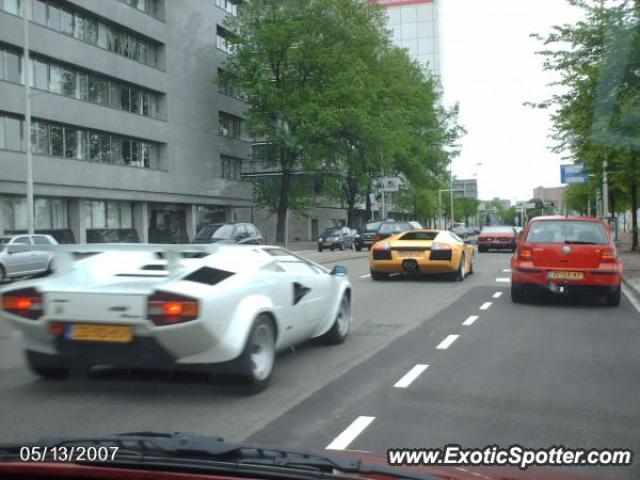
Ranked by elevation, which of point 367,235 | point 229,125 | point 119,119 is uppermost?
point 229,125

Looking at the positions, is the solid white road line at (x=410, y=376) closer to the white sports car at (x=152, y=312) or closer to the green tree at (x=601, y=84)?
the white sports car at (x=152, y=312)

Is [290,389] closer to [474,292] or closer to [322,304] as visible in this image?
[322,304]

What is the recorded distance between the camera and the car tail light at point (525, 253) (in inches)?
462

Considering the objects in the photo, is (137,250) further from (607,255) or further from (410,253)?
(410,253)

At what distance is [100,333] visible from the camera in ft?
17.6

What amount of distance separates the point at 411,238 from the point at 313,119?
24316 mm

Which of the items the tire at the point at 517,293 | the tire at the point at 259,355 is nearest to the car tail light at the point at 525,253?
the tire at the point at 517,293

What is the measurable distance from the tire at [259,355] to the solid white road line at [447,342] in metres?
2.51

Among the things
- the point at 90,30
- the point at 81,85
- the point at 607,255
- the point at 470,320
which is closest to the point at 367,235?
the point at 81,85

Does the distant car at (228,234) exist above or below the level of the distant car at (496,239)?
above

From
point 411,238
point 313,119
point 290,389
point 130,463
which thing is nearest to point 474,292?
point 411,238

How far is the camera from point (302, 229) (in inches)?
2574

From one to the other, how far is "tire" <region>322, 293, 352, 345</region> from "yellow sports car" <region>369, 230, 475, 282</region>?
7965 mm

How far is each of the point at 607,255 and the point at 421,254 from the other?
5.35 metres
